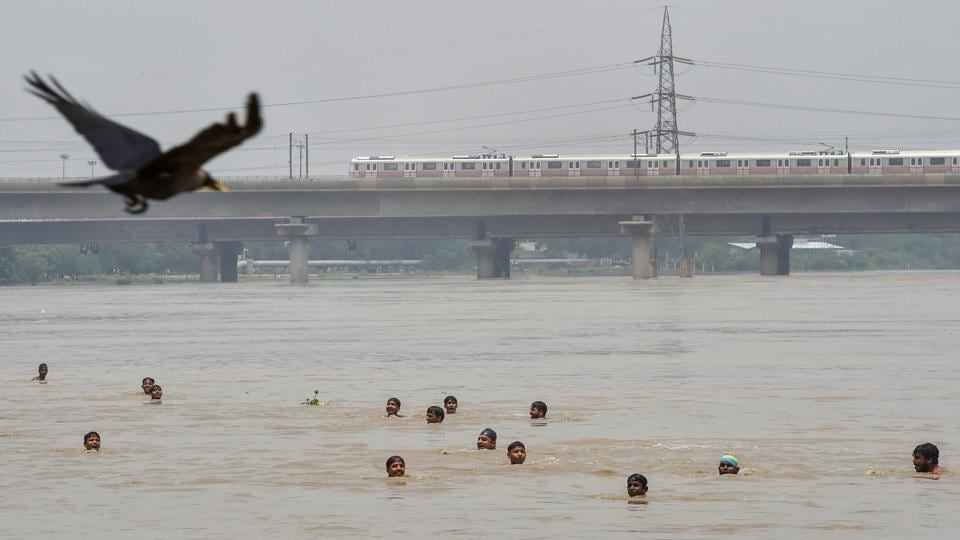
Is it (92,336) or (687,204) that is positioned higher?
(687,204)

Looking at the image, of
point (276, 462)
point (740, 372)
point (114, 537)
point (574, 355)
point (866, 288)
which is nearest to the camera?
point (114, 537)

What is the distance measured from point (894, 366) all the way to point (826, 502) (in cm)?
2710

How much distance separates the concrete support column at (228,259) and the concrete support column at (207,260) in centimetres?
106

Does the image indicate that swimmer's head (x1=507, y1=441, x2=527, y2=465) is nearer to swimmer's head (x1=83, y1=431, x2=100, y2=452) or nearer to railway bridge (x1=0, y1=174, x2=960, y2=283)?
swimmer's head (x1=83, y1=431, x2=100, y2=452)

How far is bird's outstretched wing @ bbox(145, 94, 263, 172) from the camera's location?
5707mm

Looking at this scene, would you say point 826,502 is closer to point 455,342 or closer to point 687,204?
point 455,342

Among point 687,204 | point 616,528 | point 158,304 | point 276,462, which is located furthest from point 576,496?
point 687,204

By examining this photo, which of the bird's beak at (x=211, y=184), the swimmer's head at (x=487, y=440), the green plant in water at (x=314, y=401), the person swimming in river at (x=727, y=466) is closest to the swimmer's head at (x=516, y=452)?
the swimmer's head at (x=487, y=440)

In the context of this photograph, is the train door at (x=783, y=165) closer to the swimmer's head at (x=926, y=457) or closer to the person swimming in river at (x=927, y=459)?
the person swimming in river at (x=927, y=459)

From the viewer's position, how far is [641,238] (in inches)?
6294

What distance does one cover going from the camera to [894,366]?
49531 mm

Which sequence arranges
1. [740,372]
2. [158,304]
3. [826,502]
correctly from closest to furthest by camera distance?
1. [826,502]
2. [740,372]
3. [158,304]

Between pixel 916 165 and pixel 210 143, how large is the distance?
15877cm

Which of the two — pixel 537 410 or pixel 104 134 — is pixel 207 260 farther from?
pixel 104 134
